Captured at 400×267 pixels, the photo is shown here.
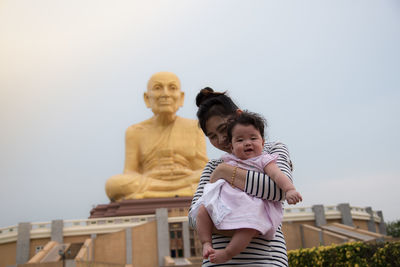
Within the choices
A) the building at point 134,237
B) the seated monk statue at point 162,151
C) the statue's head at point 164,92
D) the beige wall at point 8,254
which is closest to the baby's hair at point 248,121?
the building at point 134,237

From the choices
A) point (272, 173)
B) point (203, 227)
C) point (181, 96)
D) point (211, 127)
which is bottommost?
point (203, 227)

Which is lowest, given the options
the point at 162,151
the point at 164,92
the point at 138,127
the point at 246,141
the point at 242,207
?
the point at 242,207

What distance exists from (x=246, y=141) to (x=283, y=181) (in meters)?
0.28

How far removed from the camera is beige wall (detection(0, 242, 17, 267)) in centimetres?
1356

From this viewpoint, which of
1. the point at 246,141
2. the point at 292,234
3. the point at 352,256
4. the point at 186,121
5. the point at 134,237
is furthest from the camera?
the point at 186,121

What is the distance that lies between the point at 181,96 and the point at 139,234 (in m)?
7.37

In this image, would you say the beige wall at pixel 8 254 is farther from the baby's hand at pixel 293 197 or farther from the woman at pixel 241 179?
the baby's hand at pixel 293 197

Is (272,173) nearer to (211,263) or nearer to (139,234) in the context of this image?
(211,263)

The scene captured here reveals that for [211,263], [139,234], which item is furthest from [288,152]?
[139,234]

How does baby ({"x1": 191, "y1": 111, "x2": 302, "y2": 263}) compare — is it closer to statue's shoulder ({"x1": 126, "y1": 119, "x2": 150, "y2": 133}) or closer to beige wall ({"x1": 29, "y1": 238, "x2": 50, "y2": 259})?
beige wall ({"x1": 29, "y1": 238, "x2": 50, "y2": 259})

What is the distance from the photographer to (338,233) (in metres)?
13.4

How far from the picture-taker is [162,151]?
1767 cm

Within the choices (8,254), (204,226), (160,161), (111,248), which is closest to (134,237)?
(111,248)

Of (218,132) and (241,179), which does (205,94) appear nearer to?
(218,132)
